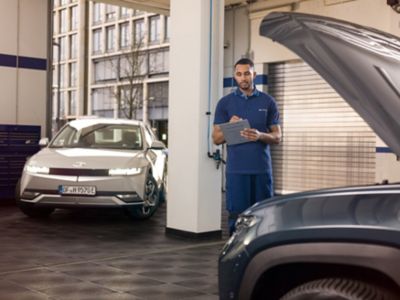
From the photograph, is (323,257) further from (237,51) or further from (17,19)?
(237,51)

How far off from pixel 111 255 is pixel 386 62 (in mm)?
4691

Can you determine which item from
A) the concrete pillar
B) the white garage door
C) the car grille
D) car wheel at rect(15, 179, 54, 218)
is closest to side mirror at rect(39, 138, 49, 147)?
car wheel at rect(15, 179, 54, 218)

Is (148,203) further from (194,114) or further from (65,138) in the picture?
(194,114)

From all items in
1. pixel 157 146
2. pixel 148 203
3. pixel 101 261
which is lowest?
pixel 101 261

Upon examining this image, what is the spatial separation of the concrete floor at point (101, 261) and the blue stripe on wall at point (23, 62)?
339 cm

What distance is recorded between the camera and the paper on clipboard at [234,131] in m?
4.77

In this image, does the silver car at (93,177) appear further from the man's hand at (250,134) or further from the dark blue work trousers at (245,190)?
the man's hand at (250,134)

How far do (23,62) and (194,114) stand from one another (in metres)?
5.19

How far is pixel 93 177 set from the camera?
8227 millimetres

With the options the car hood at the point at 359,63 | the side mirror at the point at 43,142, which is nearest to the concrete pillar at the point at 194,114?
the side mirror at the point at 43,142

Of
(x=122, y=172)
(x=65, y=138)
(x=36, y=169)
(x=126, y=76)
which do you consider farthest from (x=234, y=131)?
(x=126, y=76)

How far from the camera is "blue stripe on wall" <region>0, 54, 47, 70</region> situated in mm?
10969

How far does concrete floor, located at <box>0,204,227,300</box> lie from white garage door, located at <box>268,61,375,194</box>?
3.88 metres

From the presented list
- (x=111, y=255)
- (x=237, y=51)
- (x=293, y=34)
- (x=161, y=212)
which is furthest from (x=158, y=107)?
(x=293, y=34)
